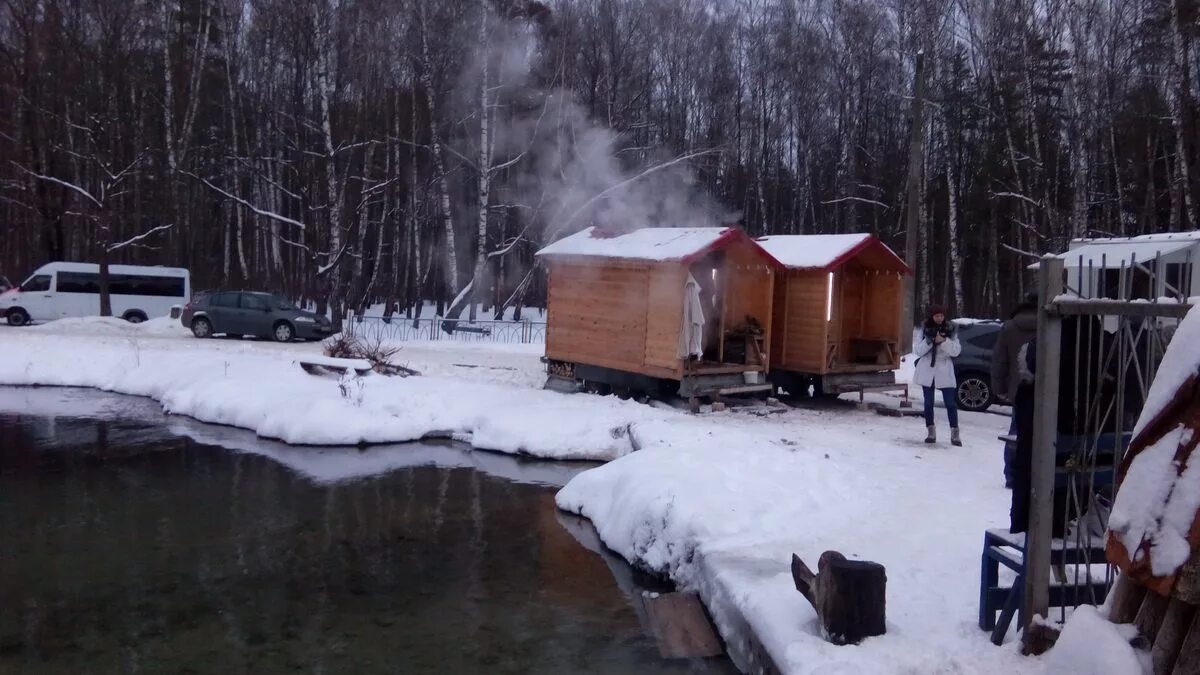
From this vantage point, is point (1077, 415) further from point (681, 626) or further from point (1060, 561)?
point (681, 626)

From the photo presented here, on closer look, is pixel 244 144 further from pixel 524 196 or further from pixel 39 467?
pixel 39 467

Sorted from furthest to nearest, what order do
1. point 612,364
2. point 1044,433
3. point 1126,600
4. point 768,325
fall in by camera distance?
point 612,364
point 768,325
point 1044,433
point 1126,600

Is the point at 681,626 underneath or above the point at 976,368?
underneath

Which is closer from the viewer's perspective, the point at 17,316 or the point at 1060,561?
the point at 1060,561

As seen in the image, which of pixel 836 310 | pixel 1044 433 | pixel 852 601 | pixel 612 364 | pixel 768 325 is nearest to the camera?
pixel 1044 433

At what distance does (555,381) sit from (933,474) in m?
8.33

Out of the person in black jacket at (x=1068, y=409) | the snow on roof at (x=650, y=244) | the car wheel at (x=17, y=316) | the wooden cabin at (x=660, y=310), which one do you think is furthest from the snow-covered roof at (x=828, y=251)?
the car wheel at (x=17, y=316)

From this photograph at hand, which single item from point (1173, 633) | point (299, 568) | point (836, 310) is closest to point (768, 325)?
point (836, 310)

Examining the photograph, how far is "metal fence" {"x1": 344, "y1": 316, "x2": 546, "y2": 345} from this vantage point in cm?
2750

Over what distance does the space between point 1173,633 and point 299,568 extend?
22.1 feet

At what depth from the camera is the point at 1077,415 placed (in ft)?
15.4

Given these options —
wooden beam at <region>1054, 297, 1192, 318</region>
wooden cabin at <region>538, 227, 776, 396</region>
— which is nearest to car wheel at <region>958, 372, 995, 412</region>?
wooden cabin at <region>538, 227, 776, 396</region>

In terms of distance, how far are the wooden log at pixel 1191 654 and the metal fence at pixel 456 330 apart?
23.3 meters

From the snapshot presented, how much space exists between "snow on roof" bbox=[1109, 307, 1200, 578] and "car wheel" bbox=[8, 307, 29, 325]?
3203cm
